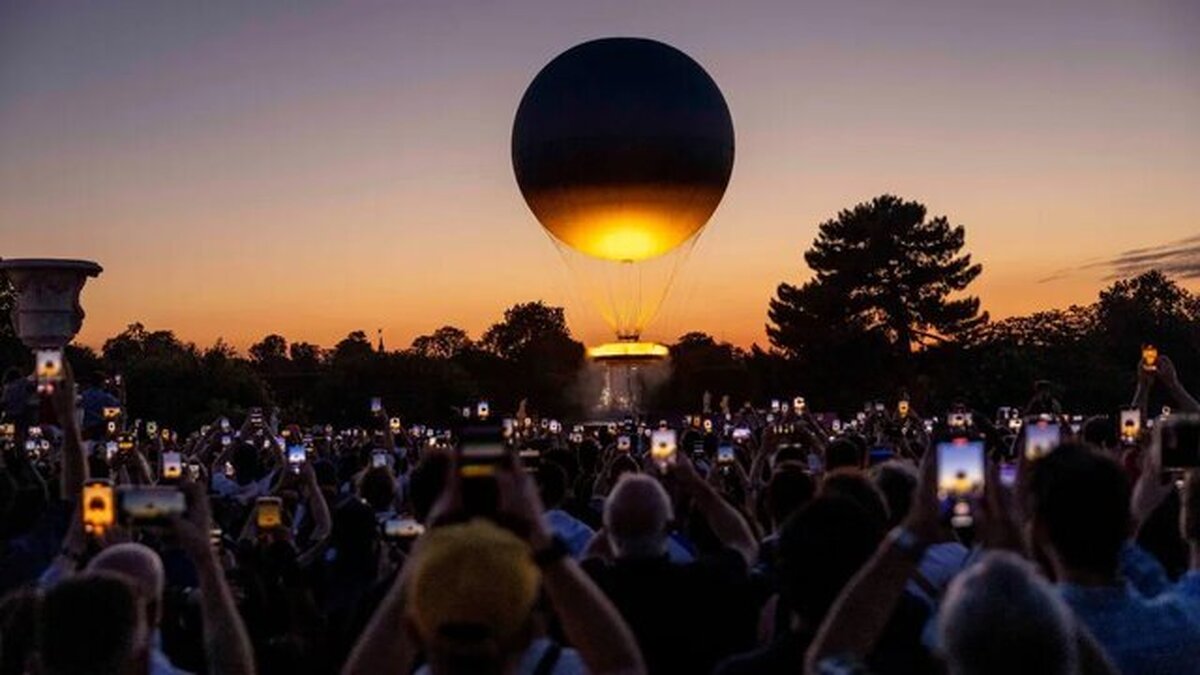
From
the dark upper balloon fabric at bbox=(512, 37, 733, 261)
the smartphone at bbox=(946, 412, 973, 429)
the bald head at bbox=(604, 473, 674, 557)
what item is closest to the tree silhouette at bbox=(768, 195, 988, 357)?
the dark upper balloon fabric at bbox=(512, 37, 733, 261)

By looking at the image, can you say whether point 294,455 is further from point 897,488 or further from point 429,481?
point 897,488

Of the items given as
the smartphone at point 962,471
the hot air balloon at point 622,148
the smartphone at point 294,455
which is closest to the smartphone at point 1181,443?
the smartphone at point 962,471

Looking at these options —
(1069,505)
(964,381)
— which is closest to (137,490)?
(1069,505)

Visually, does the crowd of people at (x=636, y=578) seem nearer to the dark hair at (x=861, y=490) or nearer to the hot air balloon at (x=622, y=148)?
the dark hair at (x=861, y=490)

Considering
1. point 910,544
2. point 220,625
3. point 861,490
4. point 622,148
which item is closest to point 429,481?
point 861,490

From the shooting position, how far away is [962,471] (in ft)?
16.0

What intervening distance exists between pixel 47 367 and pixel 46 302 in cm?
486

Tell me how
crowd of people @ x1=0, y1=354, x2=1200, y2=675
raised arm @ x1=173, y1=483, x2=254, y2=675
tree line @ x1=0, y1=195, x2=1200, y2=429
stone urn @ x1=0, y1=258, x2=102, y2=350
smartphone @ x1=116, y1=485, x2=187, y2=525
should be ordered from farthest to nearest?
tree line @ x1=0, y1=195, x2=1200, y2=429 < stone urn @ x1=0, y1=258, x2=102, y2=350 < smartphone @ x1=116, y1=485, x2=187, y2=525 < raised arm @ x1=173, y1=483, x2=254, y2=675 < crowd of people @ x1=0, y1=354, x2=1200, y2=675

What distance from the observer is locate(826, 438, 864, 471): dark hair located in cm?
851

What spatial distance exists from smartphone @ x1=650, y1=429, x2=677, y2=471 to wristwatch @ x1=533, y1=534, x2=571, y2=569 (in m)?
5.08

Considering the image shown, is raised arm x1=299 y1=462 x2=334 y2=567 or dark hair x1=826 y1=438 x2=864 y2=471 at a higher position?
dark hair x1=826 y1=438 x2=864 y2=471

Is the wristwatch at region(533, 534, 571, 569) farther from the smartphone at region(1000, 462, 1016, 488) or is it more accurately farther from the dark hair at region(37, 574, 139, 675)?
the smartphone at region(1000, 462, 1016, 488)

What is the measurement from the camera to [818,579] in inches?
170

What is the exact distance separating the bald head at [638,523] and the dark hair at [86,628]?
2205mm
